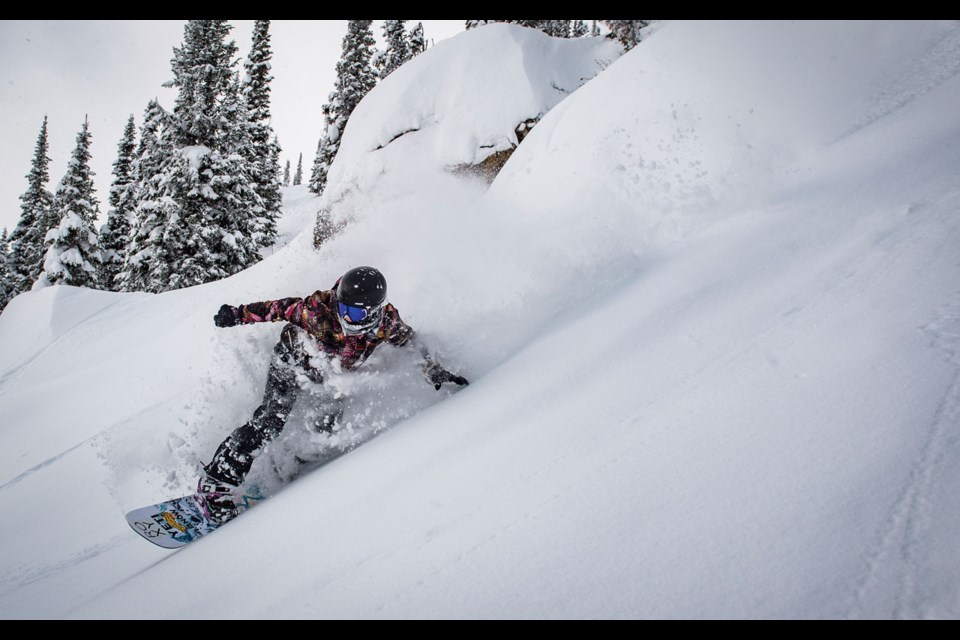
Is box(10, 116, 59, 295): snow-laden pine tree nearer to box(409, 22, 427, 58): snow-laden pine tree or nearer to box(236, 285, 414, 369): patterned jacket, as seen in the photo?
box(409, 22, 427, 58): snow-laden pine tree

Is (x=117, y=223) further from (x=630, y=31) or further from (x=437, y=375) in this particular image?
(x=437, y=375)

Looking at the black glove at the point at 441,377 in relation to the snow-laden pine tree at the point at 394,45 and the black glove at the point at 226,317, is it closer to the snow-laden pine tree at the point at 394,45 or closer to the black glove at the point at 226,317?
the black glove at the point at 226,317

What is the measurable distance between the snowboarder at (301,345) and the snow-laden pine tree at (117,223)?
25.9 meters

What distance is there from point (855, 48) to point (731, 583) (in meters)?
5.59

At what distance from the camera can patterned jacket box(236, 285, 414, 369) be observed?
4035mm

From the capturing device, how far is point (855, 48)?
4.32m

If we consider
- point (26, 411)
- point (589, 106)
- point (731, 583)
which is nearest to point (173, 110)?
point (26, 411)

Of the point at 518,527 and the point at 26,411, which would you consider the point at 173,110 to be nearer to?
the point at 26,411

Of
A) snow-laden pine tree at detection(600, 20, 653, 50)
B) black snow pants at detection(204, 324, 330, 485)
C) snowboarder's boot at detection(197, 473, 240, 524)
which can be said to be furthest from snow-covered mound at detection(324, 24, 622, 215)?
snowboarder's boot at detection(197, 473, 240, 524)

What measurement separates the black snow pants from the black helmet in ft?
2.14

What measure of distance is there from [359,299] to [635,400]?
96.2 inches

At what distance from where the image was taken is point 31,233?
24922 mm

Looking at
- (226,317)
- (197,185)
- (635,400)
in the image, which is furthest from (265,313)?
(197,185)

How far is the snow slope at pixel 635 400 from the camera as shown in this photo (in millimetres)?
1260
